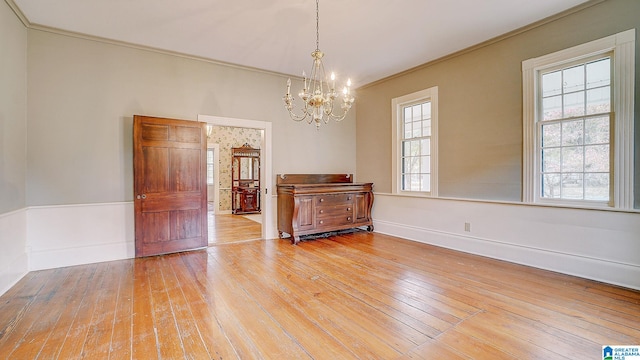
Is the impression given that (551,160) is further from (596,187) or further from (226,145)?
(226,145)

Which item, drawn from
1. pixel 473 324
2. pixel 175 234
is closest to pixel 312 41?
pixel 175 234

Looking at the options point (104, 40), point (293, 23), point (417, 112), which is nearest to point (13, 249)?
point (104, 40)

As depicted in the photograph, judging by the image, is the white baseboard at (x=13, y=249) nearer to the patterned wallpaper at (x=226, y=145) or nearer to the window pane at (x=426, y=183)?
the patterned wallpaper at (x=226, y=145)

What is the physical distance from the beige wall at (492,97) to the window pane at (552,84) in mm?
252

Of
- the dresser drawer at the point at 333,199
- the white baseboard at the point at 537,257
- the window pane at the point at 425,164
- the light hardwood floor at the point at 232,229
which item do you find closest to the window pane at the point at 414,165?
the window pane at the point at 425,164

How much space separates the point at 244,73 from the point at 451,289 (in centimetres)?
440

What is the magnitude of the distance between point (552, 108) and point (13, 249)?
20.8 ft

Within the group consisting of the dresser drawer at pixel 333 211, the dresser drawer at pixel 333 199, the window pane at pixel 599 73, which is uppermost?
the window pane at pixel 599 73

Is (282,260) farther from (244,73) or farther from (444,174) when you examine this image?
(244,73)

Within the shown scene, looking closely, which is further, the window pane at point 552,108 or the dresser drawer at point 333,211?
the dresser drawer at point 333,211

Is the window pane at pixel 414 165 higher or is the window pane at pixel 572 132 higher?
the window pane at pixel 572 132

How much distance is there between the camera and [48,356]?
178 cm

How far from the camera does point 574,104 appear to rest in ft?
10.7

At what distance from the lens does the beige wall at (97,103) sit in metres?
3.47
